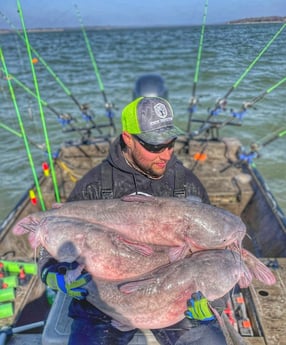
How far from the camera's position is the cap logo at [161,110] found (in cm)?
294

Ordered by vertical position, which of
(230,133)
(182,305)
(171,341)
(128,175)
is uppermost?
(128,175)

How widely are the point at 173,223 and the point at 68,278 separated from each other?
3.09ft

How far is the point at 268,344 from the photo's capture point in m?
3.22

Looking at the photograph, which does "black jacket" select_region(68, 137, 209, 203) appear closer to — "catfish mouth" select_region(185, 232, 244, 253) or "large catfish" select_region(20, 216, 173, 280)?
"large catfish" select_region(20, 216, 173, 280)

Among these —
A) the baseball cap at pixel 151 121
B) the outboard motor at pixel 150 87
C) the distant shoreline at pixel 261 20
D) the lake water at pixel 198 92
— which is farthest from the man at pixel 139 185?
the outboard motor at pixel 150 87

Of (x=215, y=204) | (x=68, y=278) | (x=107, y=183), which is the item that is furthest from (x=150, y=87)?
(x=68, y=278)

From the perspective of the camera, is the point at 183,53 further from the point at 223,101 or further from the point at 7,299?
the point at 7,299

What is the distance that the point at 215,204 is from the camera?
6.26 m

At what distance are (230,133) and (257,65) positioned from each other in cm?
510

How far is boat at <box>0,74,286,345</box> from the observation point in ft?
10.8

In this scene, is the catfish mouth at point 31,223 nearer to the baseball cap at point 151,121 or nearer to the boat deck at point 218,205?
the boat deck at point 218,205

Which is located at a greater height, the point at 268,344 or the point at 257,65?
the point at 257,65

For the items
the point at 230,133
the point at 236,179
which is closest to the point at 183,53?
the point at 230,133

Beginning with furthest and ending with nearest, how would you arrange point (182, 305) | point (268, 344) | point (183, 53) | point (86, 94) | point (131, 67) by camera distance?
1. point (183, 53)
2. point (131, 67)
3. point (86, 94)
4. point (268, 344)
5. point (182, 305)
